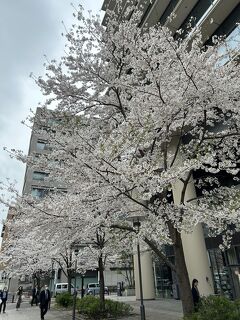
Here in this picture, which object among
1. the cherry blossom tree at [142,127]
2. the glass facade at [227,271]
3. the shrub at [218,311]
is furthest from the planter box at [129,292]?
the shrub at [218,311]

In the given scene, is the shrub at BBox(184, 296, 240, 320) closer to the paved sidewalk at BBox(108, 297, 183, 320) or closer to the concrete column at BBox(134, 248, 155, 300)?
the paved sidewalk at BBox(108, 297, 183, 320)

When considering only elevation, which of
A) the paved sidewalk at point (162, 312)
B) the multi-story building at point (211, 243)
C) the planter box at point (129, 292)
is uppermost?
the multi-story building at point (211, 243)

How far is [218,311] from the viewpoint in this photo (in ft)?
21.3

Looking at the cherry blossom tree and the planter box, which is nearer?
the cherry blossom tree

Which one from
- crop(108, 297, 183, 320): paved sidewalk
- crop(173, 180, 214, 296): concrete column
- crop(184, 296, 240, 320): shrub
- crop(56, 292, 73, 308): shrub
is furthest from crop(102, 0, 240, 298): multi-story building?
crop(184, 296, 240, 320): shrub

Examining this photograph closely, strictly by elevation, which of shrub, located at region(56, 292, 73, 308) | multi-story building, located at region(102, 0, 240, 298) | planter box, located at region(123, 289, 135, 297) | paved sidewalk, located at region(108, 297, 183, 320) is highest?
multi-story building, located at region(102, 0, 240, 298)

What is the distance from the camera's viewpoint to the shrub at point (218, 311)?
6.21m

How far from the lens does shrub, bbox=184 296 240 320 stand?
6.21 m

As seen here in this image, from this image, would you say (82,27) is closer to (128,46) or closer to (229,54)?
(128,46)

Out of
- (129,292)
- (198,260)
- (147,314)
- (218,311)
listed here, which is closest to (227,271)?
(198,260)

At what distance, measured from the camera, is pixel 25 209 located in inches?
358

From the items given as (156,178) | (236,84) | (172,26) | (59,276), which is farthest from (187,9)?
(59,276)

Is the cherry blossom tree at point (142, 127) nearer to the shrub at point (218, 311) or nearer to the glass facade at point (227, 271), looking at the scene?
the shrub at point (218, 311)

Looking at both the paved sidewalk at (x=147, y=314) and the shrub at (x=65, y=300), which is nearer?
the paved sidewalk at (x=147, y=314)
